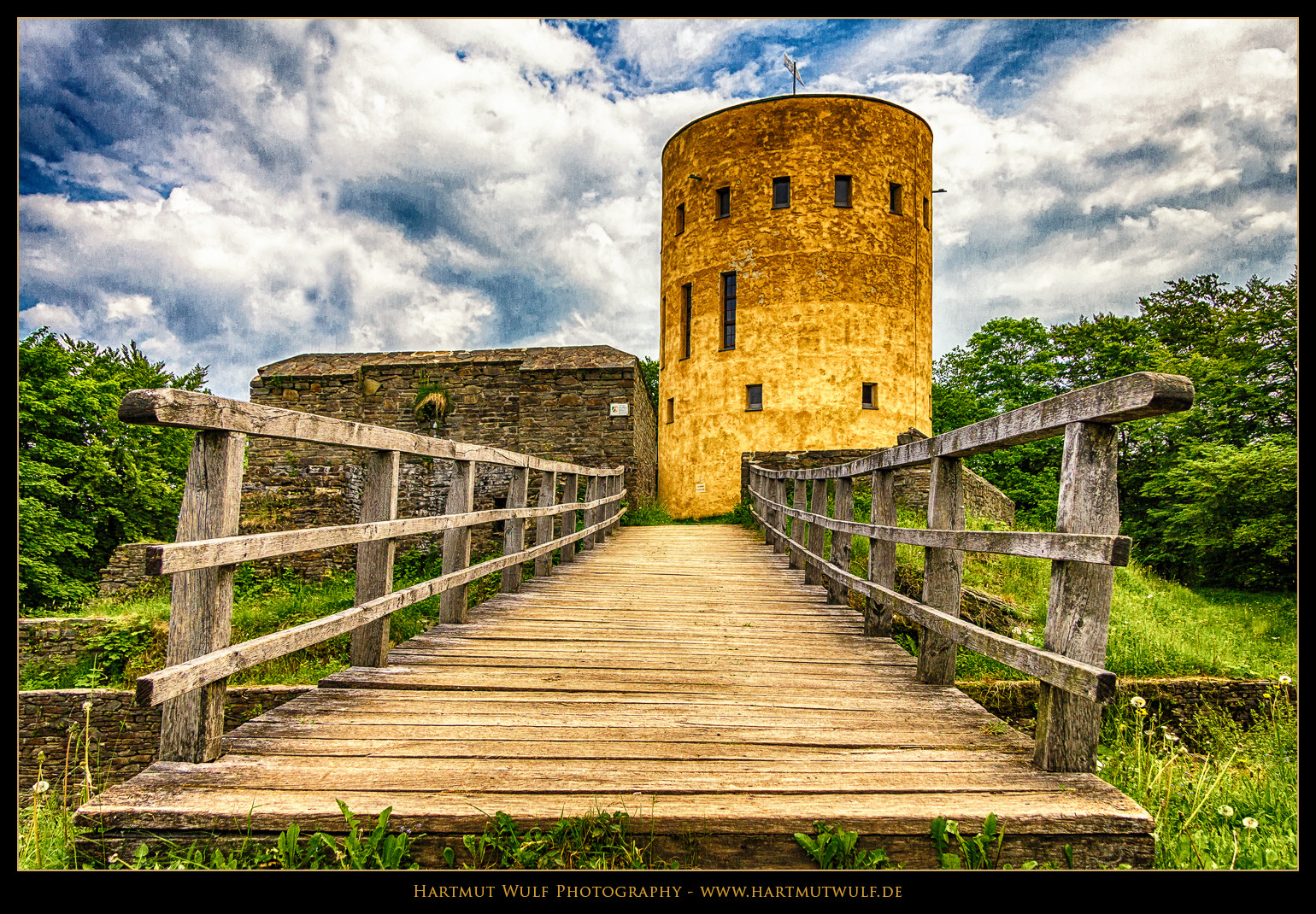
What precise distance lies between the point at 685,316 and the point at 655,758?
16.4 metres

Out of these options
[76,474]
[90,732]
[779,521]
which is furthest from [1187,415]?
[76,474]

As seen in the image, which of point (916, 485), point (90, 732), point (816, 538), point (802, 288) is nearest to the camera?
point (816, 538)

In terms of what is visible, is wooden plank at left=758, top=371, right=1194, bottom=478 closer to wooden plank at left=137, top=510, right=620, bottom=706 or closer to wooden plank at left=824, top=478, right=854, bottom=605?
wooden plank at left=824, top=478, right=854, bottom=605

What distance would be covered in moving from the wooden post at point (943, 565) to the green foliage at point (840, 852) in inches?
54.1

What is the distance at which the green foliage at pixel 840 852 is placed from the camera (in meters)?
1.77

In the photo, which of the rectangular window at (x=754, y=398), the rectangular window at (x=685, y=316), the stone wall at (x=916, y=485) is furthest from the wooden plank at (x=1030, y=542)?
the rectangular window at (x=685, y=316)

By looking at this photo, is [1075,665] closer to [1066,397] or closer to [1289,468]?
[1066,397]

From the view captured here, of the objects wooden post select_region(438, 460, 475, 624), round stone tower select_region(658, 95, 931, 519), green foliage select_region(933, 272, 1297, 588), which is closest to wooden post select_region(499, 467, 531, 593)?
wooden post select_region(438, 460, 475, 624)

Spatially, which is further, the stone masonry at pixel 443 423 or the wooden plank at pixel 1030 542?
the stone masonry at pixel 443 423

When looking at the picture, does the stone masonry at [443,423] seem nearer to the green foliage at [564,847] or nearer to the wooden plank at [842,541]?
the wooden plank at [842,541]

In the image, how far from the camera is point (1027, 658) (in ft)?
7.06

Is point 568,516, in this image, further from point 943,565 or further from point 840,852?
point 840,852
